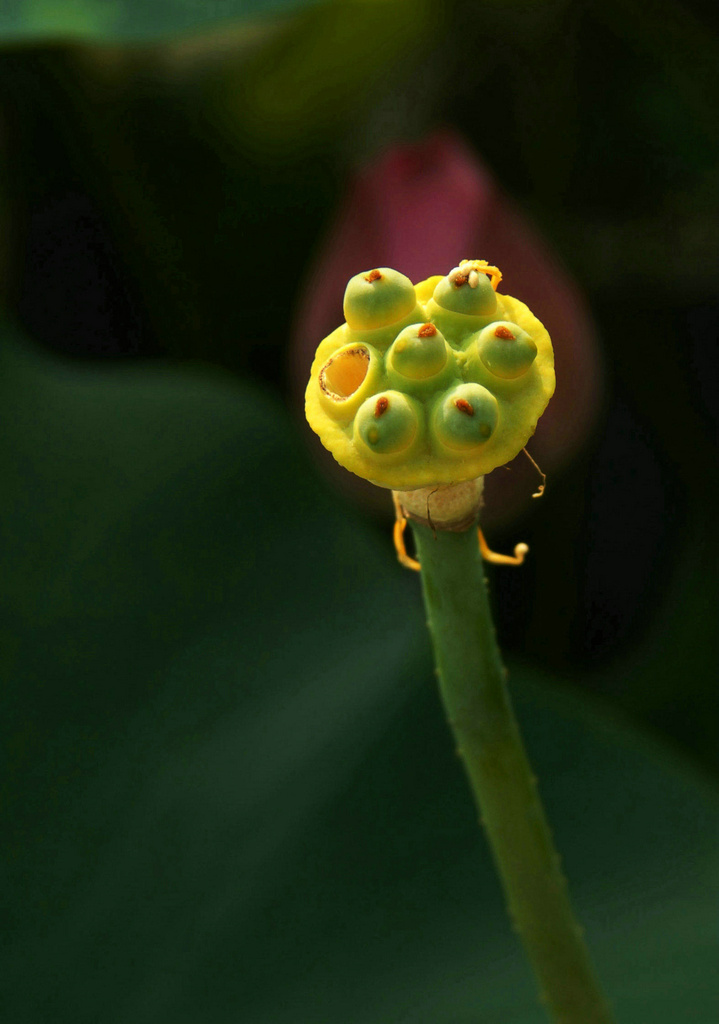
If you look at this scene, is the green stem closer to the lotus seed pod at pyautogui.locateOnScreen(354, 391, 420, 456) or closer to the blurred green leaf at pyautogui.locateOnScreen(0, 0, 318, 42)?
the lotus seed pod at pyautogui.locateOnScreen(354, 391, 420, 456)

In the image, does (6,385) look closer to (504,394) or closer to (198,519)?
(198,519)

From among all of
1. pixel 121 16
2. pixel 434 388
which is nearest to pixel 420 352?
pixel 434 388

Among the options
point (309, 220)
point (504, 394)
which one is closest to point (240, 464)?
point (309, 220)

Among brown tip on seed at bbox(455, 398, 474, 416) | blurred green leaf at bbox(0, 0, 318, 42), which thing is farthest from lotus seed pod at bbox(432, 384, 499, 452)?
blurred green leaf at bbox(0, 0, 318, 42)

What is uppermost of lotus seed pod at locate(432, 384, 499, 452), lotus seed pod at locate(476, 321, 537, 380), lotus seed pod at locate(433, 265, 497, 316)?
lotus seed pod at locate(433, 265, 497, 316)

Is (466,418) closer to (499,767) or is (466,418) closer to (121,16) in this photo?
(499,767)

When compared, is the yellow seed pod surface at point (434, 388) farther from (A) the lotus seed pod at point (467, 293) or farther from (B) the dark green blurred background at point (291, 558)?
(B) the dark green blurred background at point (291, 558)
